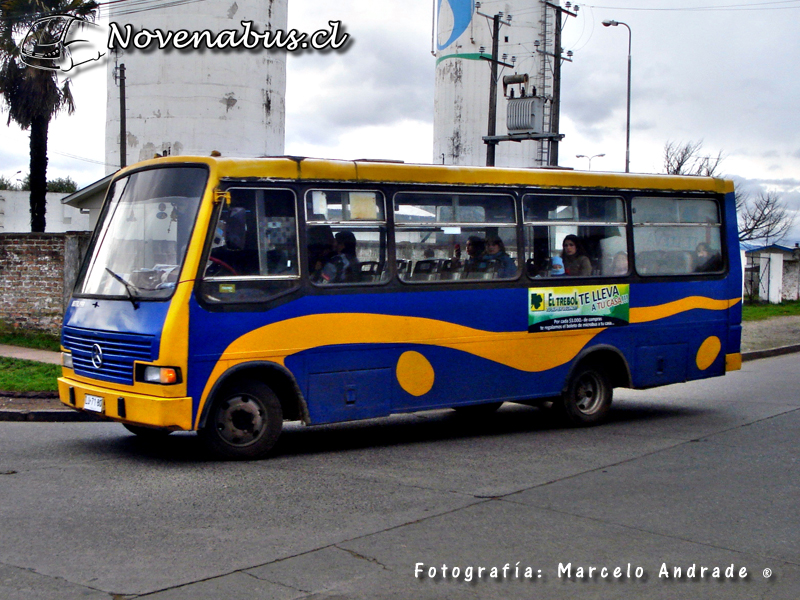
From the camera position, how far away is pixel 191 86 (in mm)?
40438

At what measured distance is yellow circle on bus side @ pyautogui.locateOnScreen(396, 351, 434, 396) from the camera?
30.0 ft

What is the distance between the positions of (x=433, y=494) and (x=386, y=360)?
2164 mm

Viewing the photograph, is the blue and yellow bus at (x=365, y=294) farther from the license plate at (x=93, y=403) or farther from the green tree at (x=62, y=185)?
the green tree at (x=62, y=185)

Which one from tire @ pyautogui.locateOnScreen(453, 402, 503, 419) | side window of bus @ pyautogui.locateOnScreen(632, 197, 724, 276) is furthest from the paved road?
side window of bus @ pyautogui.locateOnScreen(632, 197, 724, 276)

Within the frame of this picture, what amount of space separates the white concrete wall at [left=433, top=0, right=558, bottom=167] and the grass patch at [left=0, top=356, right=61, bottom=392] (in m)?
35.0

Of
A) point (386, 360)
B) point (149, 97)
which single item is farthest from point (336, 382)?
point (149, 97)

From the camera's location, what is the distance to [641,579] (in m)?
5.14

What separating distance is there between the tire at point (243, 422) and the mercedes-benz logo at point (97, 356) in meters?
1.10

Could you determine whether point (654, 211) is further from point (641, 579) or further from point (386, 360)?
point (641, 579)

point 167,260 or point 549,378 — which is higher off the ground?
point 167,260

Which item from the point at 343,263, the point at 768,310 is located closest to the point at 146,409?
the point at 343,263

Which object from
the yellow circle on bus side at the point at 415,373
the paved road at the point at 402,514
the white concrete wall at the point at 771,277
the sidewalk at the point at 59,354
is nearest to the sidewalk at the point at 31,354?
the sidewalk at the point at 59,354

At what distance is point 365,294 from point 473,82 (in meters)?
42.4

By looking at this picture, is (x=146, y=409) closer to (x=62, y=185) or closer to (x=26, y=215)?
(x=26, y=215)
